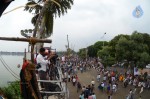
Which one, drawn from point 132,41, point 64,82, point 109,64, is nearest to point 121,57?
point 132,41

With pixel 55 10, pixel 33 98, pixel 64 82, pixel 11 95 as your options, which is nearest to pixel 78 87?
pixel 55 10

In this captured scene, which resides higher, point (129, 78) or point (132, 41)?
point (132, 41)

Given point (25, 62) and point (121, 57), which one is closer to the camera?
point (25, 62)

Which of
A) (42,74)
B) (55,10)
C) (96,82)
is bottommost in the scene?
(96,82)

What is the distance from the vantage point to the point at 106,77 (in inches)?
1762

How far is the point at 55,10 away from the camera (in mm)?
27422

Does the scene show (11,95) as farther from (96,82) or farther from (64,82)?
(96,82)

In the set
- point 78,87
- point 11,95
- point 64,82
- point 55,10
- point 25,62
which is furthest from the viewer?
point 78,87

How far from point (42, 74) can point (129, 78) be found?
108 ft

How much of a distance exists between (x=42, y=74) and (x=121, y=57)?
48.1 meters

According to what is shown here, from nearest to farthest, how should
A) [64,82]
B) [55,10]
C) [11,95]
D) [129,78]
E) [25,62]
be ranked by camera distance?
1. [25,62]
2. [64,82]
3. [11,95]
4. [55,10]
5. [129,78]

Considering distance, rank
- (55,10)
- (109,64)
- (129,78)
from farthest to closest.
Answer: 1. (109,64)
2. (129,78)
3. (55,10)

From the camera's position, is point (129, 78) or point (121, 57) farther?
point (121, 57)

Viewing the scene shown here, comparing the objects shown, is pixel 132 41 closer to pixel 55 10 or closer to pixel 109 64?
pixel 109 64
